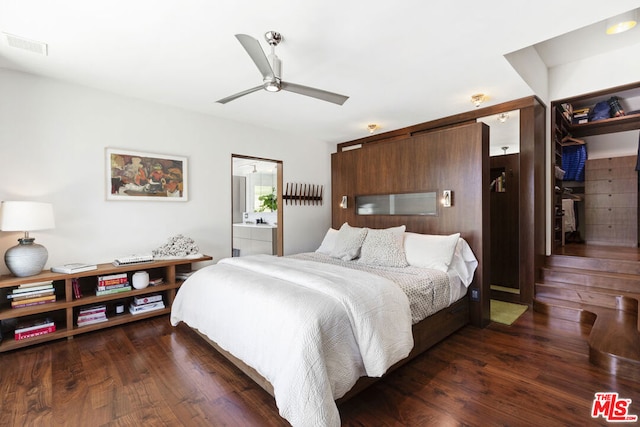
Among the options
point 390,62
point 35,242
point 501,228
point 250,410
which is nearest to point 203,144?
point 35,242

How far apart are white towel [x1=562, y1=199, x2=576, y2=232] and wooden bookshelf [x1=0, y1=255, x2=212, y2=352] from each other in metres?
5.99

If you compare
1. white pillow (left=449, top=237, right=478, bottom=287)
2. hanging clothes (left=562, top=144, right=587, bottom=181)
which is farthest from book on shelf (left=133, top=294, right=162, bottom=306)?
hanging clothes (left=562, top=144, right=587, bottom=181)

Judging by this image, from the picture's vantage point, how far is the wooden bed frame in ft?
9.34

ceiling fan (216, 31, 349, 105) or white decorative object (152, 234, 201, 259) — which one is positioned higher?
ceiling fan (216, 31, 349, 105)

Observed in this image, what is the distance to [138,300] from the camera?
10.9 ft

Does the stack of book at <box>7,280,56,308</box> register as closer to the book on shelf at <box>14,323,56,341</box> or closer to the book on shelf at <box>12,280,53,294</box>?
the book on shelf at <box>12,280,53,294</box>

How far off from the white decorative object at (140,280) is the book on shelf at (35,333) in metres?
0.73

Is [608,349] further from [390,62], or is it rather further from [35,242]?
[35,242]

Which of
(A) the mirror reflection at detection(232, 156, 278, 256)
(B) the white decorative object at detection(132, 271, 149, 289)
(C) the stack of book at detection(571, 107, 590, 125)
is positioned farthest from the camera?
(A) the mirror reflection at detection(232, 156, 278, 256)

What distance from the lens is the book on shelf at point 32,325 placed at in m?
2.66

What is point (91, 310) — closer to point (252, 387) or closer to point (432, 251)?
point (252, 387)

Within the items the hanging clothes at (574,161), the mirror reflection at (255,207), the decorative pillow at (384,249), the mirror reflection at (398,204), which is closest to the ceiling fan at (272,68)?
the decorative pillow at (384,249)

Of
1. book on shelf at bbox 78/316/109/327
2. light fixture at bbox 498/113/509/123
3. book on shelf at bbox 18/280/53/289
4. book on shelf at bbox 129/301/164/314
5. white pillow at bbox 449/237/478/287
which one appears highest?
light fixture at bbox 498/113/509/123

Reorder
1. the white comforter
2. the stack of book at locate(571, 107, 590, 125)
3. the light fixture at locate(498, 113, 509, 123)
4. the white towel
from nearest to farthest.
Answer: the white comforter
the light fixture at locate(498, 113, 509, 123)
the stack of book at locate(571, 107, 590, 125)
the white towel
